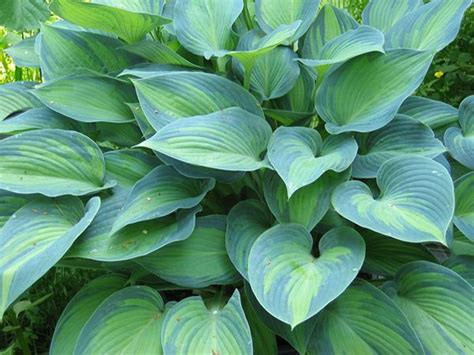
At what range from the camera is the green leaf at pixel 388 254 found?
3.99 feet

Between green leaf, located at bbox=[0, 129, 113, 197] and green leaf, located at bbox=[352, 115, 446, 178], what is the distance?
528 millimetres

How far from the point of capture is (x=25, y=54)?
166cm

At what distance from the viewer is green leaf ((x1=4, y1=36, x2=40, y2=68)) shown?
1.62 m

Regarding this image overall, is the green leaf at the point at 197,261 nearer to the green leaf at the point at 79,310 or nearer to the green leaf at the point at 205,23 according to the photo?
the green leaf at the point at 79,310

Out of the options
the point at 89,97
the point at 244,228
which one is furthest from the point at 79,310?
the point at 89,97

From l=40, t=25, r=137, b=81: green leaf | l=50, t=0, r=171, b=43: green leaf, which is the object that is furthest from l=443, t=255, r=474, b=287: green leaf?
l=40, t=25, r=137, b=81: green leaf

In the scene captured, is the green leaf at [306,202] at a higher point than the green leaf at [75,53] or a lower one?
lower

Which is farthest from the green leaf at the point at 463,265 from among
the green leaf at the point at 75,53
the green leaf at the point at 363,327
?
the green leaf at the point at 75,53

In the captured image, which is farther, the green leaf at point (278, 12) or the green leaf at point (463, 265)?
the green leaf at point (278, 12)

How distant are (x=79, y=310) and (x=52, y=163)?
30 centimetres

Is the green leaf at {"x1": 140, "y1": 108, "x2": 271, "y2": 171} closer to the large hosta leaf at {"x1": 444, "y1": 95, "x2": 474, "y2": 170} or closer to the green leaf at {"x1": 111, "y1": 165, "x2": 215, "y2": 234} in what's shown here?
the green leaf at {"x1": 111, "y1": 165, "x2": 215, "y2": 234}

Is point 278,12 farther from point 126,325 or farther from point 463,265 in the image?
point 126,325

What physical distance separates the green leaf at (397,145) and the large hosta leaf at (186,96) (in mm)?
249

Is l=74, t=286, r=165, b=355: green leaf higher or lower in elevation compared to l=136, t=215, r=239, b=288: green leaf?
lower
